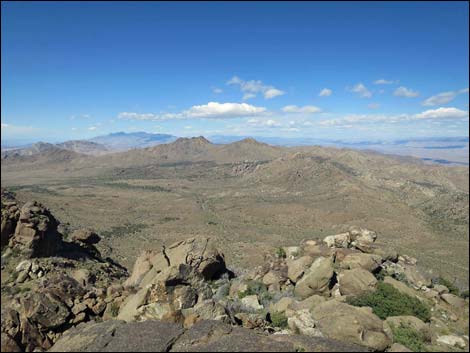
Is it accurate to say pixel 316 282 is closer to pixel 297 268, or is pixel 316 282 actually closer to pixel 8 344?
pixel 297 268

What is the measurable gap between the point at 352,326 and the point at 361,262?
9.50 metres

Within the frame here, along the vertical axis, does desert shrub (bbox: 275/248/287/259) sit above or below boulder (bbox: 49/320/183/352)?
below

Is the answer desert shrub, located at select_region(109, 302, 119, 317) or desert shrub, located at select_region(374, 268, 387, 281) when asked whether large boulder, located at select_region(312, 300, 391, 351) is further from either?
desert shrub, located at select_region(109, 302, 119, 317)

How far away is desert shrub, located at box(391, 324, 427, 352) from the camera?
14422mm

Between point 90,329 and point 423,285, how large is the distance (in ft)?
70.3

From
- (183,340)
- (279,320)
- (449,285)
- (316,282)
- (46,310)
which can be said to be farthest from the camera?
(449,285)

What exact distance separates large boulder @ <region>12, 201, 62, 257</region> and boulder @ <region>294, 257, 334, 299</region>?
2418 centimetres

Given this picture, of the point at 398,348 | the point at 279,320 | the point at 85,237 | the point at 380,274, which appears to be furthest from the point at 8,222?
the point at 398,348

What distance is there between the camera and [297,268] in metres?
22.9

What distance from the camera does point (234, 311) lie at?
56.4ft

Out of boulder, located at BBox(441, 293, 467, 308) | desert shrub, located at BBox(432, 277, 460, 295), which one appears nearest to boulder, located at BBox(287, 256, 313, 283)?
boulder, located at BBox(441, 293, 467, 308)

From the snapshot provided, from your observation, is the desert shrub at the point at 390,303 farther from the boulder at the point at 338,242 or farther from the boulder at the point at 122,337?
the boulder at the point at 122,337

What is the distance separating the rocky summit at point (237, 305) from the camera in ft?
42.5

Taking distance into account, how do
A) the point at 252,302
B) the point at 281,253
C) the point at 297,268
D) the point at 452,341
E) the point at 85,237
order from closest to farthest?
the point at 452,341 → the point at 252,302 → the point at 297,268 → the point at 281,253 → the point at 85,237
